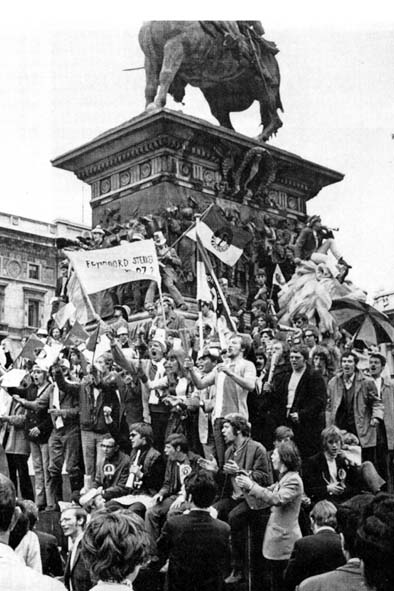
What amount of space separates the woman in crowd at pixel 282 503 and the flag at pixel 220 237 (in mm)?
6782

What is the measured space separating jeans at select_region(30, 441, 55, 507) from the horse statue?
729 cm

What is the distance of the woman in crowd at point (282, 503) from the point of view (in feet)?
21.7

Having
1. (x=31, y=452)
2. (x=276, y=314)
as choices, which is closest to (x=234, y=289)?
(x=276, y=314)

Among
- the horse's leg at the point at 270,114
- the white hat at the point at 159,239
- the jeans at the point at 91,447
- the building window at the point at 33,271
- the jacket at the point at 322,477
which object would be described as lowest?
the jacket at the point at 322,477

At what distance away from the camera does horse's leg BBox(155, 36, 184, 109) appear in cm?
1622

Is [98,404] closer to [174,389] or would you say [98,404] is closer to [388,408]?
[174,389]

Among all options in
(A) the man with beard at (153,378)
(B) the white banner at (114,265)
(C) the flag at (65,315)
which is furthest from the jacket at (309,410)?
(C) the flag at (65,315)

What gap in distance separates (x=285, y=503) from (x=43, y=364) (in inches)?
246

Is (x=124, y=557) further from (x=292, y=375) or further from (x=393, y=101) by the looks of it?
(x=393, y=101)

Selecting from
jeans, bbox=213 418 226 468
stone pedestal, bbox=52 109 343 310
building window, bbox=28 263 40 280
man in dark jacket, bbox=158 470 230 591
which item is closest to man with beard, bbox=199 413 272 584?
jeans, bbox=213 418 226 468

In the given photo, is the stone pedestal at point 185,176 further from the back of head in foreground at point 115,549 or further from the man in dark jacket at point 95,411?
the back of head in foreground at point 115,549

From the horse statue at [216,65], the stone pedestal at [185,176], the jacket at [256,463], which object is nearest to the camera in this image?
the jacket at [256,463]

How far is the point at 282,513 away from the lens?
6.73 meters

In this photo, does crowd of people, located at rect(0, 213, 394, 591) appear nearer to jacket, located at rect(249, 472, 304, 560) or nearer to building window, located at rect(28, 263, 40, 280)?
jacket, located at rect(249, 472, 304, 560)
